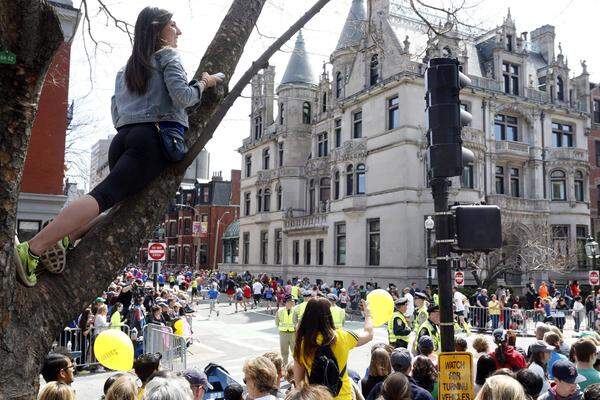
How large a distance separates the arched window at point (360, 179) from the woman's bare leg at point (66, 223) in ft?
114

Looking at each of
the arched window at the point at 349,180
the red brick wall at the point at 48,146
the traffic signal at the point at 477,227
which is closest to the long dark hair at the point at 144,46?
the traffic signal at the point at 477,227

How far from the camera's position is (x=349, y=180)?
3816 centimetres

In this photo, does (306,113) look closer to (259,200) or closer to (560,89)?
(259,200)

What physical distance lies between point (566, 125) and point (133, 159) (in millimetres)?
43342

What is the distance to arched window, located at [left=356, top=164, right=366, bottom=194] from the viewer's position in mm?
36938

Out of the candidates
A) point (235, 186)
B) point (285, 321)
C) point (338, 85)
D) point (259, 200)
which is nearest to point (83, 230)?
point (285, 321)

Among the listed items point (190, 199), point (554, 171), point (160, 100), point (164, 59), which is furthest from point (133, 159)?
point (190, 199)

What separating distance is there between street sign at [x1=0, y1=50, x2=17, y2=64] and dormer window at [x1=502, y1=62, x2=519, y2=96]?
39.5 m

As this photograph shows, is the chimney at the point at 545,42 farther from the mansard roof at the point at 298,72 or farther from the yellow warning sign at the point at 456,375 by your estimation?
the yellow warning sign at the point at 456,375

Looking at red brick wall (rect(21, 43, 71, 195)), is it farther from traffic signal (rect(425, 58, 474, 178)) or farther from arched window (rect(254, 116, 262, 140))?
arched window (rect(254, 116, 262, 140))

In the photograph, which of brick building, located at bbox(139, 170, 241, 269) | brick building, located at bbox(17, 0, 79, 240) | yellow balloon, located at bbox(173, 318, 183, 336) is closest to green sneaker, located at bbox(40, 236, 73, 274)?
yellow balloon, located at bbox(173, 318, 183, 336)

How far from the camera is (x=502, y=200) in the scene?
35.0 m

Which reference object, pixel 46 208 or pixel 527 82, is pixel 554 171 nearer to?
pixel 527 82

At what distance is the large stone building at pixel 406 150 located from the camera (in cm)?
3319
